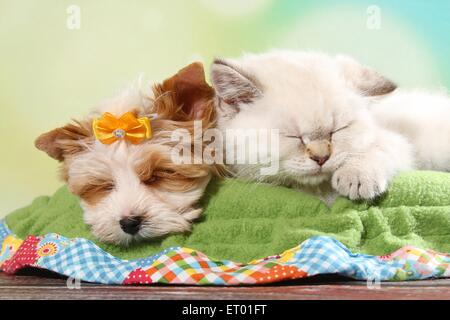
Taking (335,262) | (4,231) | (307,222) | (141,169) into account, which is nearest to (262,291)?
(335,262)

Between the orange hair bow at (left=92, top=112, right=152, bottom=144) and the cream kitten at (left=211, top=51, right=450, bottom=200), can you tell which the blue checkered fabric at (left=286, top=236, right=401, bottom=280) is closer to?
the cream kitten at (left=211, top=51, right=450, bottom=200)

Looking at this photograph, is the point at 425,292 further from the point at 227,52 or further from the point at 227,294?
the point at 227,52

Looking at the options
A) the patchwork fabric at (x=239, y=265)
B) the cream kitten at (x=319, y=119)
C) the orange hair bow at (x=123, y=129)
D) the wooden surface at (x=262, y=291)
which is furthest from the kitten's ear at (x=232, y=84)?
the wooden surface at (x=262, y=291)

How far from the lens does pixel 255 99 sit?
1912 millimetres

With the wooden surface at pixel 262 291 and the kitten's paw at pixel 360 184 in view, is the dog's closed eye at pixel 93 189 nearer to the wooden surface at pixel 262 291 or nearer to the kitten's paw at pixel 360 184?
the wooden surface at pixel 262 291

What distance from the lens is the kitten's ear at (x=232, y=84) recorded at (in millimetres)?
1828

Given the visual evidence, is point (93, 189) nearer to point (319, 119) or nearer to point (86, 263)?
point (86, 263)

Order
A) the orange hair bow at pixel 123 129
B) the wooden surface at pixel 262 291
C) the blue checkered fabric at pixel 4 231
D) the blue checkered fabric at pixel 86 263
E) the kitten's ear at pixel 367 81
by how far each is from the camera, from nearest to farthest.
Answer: the wooden surface at pixel 262 291
the blue checkered fabric at pixel 86 263
the orange hair bow at pixel 123 129
the kitten's ear at pixel 367 81
the blue checkered fabric at pixel 4 231

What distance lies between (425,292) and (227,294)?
1.46ft

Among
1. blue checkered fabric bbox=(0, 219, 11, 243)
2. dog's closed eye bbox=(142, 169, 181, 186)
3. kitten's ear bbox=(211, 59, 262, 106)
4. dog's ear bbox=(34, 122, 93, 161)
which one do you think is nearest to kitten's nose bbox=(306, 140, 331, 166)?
kitten's ear bbox=(211, 59, 262, 106)

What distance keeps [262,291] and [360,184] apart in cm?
44

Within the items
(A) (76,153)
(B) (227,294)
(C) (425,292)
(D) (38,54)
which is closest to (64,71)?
(D) (38,54)

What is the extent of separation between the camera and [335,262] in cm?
149

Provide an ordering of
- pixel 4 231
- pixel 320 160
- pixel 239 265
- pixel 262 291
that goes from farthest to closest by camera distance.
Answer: pixel 4 231 < pixel 320 160 < pixel 239 265 < pixel 262 291
